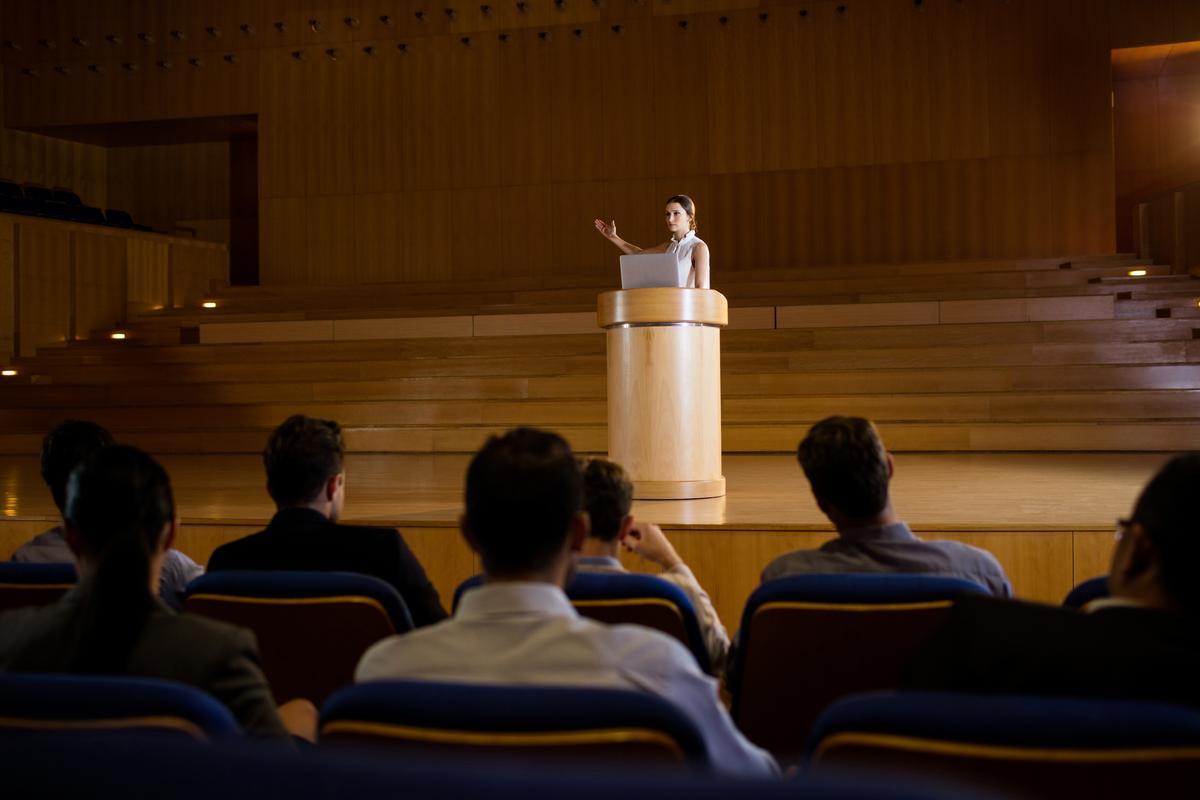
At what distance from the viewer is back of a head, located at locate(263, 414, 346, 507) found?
2266mm

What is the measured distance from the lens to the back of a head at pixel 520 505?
134 centimetres

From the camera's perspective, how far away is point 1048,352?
713 cm

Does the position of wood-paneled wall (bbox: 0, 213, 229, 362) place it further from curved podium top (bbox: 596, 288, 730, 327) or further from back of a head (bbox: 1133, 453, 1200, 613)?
back of a head (bbox: 1133, 453, 1200, 613)

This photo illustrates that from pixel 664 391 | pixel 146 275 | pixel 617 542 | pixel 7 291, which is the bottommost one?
pixel 617 542

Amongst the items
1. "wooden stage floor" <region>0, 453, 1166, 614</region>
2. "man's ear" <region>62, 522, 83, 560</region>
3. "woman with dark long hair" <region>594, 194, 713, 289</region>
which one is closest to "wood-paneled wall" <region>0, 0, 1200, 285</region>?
"wooden stage floor" <region>0, 453, 1166, 614</region>

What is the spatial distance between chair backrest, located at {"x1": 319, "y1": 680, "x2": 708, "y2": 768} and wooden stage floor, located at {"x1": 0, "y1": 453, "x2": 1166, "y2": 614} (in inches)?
97.8

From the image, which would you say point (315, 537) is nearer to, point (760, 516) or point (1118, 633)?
point (1118, 633)

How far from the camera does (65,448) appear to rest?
249 cm

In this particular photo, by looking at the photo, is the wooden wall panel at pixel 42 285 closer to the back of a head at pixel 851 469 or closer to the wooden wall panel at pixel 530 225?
the wooden wall panel at pixel 530 225

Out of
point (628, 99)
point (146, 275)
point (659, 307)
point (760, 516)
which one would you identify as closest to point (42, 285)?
point (146, 275)

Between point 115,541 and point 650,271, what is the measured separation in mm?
3206

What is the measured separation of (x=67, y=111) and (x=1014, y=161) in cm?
947

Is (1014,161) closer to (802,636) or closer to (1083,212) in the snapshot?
(1083,212)

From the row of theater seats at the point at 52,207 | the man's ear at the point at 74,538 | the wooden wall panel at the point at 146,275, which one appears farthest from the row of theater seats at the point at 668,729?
the wooden wall panel at the point at 146,275
